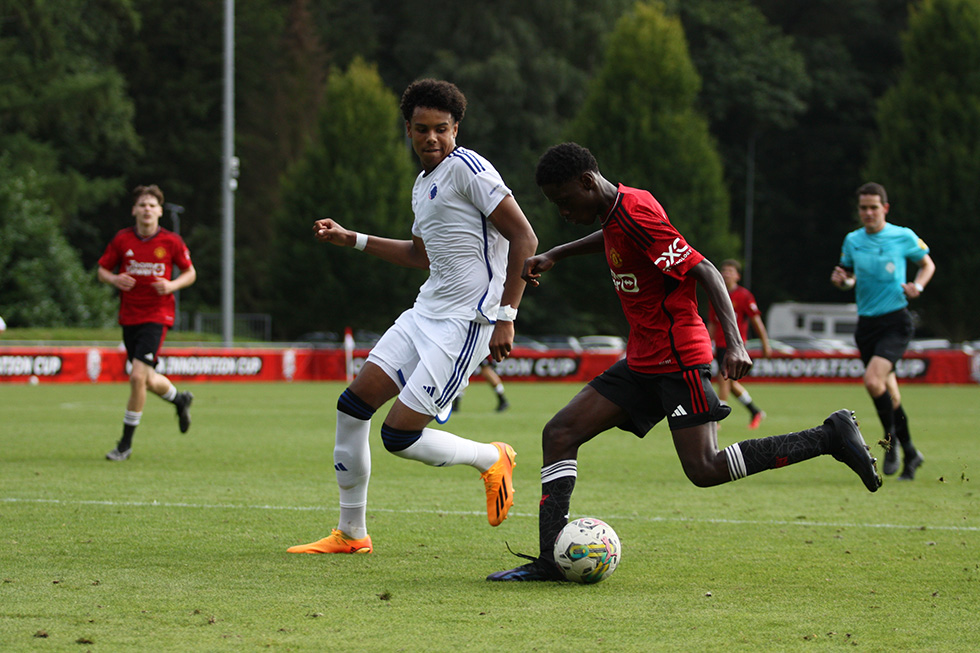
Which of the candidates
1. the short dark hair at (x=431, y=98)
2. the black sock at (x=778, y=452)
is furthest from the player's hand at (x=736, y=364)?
the short dark hair at (x=431, y=98)

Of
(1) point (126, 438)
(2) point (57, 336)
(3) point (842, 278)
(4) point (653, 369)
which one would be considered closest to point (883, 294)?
(3) point (842, 278)

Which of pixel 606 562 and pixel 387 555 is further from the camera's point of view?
pixel 387 555

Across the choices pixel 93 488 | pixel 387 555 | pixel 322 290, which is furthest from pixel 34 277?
pixel 387 555

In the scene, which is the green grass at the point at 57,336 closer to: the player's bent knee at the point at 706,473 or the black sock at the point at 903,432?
the black sock at the point at 903,432

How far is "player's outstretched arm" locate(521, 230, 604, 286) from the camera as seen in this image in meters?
5.98

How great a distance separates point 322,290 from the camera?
45625 millimetres

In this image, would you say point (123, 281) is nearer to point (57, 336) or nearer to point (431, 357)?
A: point (431, 357)

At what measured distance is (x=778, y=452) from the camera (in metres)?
5.72

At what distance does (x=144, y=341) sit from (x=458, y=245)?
19.2 feet

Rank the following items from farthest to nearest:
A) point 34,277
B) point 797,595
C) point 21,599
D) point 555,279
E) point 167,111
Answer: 1. point 167,111
2. point 555,279
3. point 34,277
4. point 797,595
5. point 21,599

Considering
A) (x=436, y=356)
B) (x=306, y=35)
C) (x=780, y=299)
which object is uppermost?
(x=306, y=35)

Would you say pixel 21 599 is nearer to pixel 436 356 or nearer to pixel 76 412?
pixel 436 356

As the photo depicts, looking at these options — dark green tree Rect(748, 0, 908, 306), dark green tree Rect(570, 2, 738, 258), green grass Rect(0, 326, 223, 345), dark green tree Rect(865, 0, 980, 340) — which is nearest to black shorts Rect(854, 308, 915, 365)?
green grass Rect(0, 326, 223, 345)

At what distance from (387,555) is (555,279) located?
141ft
